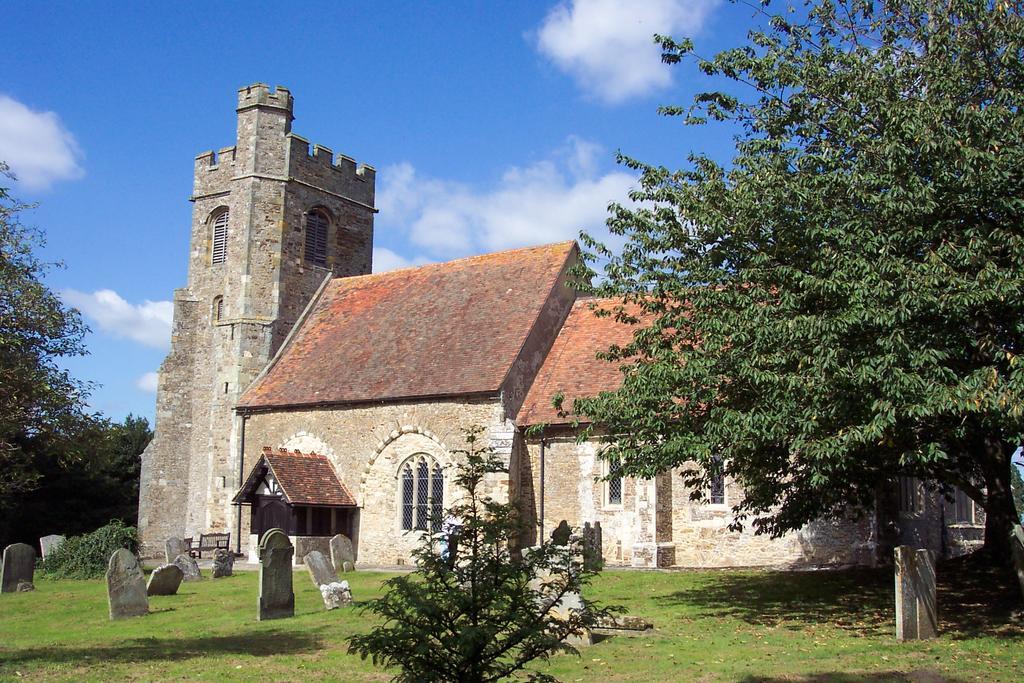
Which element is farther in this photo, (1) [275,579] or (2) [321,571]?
(2) [321,571]

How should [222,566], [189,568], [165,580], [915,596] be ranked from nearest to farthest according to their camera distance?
[915,596] → [165,580] → [189,568] → [222,566]

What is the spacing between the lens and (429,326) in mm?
27844

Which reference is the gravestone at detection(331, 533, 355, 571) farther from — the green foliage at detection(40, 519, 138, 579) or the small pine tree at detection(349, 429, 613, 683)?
the small pine tree at detection(349, 429, 613, 683)

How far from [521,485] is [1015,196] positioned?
47.8ft

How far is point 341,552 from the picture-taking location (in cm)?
2323

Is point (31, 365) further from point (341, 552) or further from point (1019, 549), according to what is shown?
point (1019, 549)

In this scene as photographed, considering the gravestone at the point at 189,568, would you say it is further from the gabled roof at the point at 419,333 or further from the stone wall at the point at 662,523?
the stone wall at the point at 662,523

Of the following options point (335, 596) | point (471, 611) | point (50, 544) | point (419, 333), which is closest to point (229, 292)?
point (419, 333)

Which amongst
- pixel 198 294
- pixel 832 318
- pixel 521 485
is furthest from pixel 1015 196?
pixel 198 294

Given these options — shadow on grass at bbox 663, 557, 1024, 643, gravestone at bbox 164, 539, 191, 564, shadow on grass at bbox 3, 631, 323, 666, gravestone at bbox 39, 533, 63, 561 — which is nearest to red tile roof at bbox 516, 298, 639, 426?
shadow on grass at bbox 663, 557, 1024, 643

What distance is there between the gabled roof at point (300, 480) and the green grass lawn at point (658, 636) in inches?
217

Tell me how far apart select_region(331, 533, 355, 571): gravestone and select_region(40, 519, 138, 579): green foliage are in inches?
196

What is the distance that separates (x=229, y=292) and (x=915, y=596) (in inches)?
911

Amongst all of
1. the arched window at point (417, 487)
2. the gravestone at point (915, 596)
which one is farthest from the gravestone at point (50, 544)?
the gravestone at point (915, 596)
